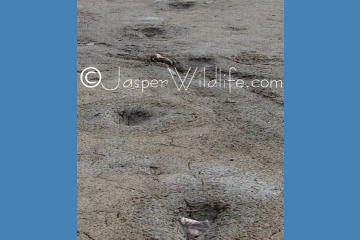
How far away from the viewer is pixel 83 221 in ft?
6.75

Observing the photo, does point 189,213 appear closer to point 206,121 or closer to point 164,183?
point 164,183

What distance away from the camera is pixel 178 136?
2816 millimetres

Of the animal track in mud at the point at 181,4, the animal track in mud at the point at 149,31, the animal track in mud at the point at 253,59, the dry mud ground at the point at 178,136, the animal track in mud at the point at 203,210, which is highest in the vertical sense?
the animal track in mud at the point at 181,4

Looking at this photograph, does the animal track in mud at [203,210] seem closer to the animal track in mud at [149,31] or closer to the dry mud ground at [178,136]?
the dry mud ground at [178,136]

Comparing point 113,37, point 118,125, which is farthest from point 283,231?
point 113,37

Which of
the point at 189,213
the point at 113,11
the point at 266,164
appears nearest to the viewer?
the point at 189,213

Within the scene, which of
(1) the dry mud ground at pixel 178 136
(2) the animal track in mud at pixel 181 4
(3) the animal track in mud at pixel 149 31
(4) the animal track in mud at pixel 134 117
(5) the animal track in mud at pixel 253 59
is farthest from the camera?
(2) the animal track in mud at pixel 181 4

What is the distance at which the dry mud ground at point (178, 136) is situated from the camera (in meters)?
2.10

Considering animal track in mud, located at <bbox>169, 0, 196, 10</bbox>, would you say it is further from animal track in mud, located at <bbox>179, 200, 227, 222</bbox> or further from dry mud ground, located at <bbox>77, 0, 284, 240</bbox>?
animal track in mud, located at <bbox>179, 200, 227, 222</bbox>

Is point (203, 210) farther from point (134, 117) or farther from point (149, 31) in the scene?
point (149, 31)

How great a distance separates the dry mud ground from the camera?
210 cm

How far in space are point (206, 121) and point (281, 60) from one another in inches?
51.4

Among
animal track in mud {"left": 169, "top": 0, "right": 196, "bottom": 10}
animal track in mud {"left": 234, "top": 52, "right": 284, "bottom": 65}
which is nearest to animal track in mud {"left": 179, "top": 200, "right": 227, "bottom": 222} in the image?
animal track in mud {"left": 234, "top": 52, "right": 284, "bottom": 65}

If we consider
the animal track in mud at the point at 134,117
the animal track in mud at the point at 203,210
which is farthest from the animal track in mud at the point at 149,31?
the animal track in mud at the point at 203,210
